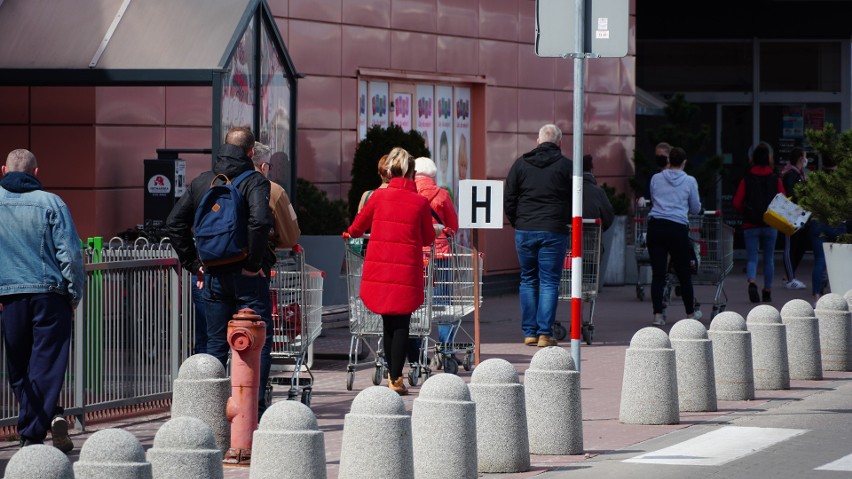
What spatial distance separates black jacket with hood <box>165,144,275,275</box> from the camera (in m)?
9.53

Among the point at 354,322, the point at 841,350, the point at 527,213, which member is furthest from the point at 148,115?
the point at 841,350

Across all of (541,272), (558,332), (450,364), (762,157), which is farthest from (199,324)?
(762,157)

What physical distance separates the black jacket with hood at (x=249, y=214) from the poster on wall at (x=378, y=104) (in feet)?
35.5

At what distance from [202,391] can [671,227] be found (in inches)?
365

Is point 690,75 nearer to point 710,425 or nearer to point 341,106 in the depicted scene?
point 341,106

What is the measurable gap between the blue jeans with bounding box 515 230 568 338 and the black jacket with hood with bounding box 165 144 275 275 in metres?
5.51

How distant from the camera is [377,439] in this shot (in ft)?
24.8

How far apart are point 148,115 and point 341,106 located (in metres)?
3.63

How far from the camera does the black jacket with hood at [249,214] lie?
9.53 m

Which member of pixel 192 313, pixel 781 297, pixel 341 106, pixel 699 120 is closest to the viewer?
pixel 192 313

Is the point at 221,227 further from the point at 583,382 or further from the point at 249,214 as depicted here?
the point at 583,382

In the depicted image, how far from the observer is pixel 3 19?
14.9m

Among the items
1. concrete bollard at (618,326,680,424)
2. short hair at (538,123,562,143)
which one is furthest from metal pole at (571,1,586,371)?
short hair at (538,123,562,143)

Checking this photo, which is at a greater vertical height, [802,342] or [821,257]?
[821,257]
